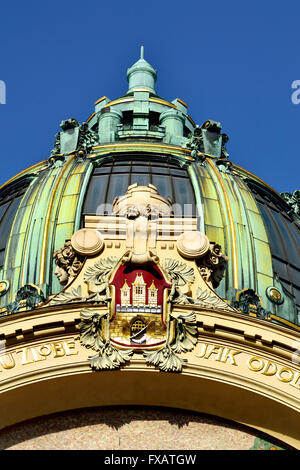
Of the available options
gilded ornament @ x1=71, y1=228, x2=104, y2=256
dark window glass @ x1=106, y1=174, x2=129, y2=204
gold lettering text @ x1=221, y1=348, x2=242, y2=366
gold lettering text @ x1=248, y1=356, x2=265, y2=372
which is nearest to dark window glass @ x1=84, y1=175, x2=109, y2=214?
dark window glass @ x1=106, y1=174, x2=129, y2=204

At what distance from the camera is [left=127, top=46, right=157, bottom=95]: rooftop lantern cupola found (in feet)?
144

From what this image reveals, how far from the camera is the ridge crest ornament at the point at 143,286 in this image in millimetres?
27000

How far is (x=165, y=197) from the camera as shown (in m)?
→ 35.2

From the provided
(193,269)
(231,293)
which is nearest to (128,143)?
(231,293)

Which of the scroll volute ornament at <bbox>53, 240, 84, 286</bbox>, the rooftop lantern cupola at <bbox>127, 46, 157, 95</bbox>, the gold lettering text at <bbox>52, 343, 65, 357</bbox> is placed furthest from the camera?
the rooftop lantern cupola at <bbox>127, 46, 157, 95</bbox>

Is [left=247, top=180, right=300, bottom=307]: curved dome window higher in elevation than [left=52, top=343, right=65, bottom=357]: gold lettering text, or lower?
higher

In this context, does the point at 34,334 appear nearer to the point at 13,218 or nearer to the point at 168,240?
the point at 168,240

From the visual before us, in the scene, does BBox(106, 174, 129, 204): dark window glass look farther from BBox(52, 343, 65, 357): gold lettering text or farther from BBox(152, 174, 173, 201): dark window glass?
BBox(52, 343, 65, 357): gold lettering text

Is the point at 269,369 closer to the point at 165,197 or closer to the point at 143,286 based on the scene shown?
the point at 143,286

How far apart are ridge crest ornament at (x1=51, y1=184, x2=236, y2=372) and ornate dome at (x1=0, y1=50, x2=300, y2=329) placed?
255cm

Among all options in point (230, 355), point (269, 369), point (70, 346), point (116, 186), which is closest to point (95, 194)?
point (116, 186)

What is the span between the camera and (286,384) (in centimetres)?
2684

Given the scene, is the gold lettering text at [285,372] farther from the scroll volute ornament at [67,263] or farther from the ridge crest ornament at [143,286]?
the scroll volute ornament at [67,263]
